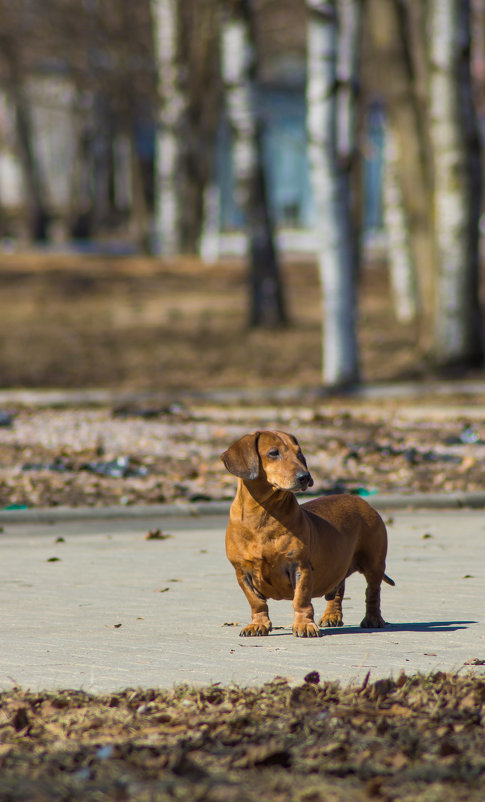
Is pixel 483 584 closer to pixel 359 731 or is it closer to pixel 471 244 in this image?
pixel 359 731

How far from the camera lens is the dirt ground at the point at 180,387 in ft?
43.4

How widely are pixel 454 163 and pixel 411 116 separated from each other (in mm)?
3822

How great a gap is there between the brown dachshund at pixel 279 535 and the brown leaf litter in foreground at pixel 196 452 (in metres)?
5.19

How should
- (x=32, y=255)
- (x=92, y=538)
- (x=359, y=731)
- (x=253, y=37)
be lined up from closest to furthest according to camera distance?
(x=359, y=731) < (x=92, y=538) < (x=253, y=37) < (x=32, y=255)

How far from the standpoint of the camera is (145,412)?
16.8m

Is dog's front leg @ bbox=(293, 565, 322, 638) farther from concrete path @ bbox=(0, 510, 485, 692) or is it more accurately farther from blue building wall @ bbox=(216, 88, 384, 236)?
blue building wall @ bbox=(216, 88, 384, 236)

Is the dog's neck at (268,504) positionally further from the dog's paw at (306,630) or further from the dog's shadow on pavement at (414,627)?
the dog's shadow on pavement at (414,627)

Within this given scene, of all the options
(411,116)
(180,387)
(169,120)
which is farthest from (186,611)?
(169,120)

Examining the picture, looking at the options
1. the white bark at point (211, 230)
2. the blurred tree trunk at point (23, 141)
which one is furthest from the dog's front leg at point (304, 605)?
the blurred tree trunk at point (23, 141)

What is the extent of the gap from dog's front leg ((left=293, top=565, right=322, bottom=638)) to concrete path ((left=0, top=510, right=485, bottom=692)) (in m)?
0.08

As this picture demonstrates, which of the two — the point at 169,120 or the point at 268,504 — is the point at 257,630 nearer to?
the point at 268,504

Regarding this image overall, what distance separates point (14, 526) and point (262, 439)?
16.6 ft

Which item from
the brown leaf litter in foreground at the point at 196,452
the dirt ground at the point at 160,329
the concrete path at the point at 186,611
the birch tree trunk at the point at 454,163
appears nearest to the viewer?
the concrete path at the point at 186,611

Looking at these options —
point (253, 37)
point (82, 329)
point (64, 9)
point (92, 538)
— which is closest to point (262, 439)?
point (92, 538)
